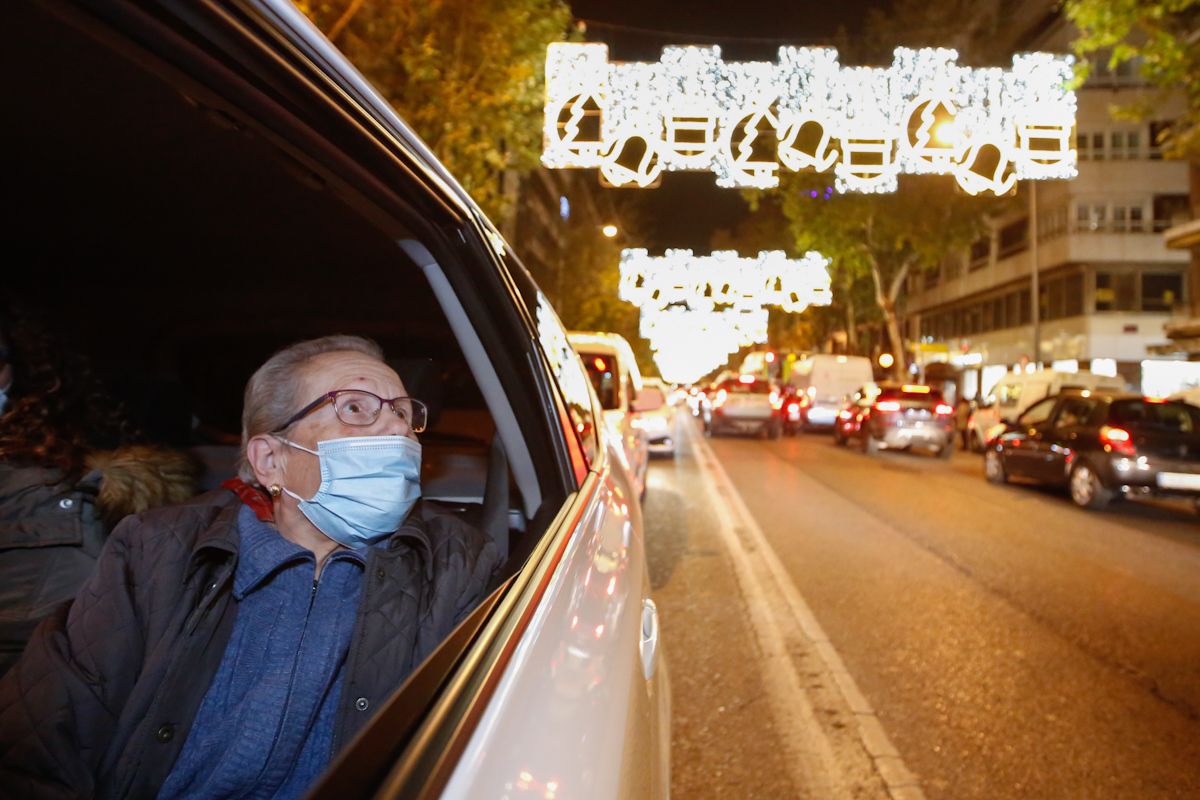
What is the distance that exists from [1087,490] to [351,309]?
12.0 m

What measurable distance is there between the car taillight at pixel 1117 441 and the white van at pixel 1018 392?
10.9 m

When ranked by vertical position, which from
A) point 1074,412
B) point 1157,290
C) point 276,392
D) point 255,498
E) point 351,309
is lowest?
point 1074,412

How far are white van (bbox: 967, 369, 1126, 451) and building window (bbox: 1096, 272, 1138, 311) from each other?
576 inches

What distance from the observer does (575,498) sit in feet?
8.39

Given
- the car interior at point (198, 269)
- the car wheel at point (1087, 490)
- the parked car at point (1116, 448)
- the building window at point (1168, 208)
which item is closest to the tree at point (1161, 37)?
the parked car at point (1116, 448)

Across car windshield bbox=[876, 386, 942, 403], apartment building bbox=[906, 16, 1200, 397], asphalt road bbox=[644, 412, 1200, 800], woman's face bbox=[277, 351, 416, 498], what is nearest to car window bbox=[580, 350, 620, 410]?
asphalt road bbox=[644, 412, 1200, 800]

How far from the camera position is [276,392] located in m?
A: 2.17

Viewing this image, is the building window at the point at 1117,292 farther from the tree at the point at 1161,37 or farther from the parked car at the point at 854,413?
the tree at the point at 1161,37

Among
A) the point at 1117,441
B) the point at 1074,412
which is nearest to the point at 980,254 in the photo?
the point at 1074,412

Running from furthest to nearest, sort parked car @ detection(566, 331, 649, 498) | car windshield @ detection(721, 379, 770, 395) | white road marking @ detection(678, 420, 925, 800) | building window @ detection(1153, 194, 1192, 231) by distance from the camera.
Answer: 1. building window @ detection(1153, 194, 1192, 231)
2. car windshield @ detection(721, 379, 770, 395)
3. parked car @ detection(566, 331, 649, 498)
4. white road marking @ detection(678, 420, 925, 800)

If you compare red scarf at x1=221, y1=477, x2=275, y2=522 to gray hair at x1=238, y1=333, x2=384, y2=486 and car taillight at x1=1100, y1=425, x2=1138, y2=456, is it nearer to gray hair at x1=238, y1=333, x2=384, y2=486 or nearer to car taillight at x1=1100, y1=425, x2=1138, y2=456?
gray hair at x1=238, y1=333, x2=384, y2=486

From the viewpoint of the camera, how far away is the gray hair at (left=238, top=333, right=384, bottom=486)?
215 cm

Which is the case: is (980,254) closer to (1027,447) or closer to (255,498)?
(1027,447)

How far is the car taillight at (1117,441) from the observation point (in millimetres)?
12273
